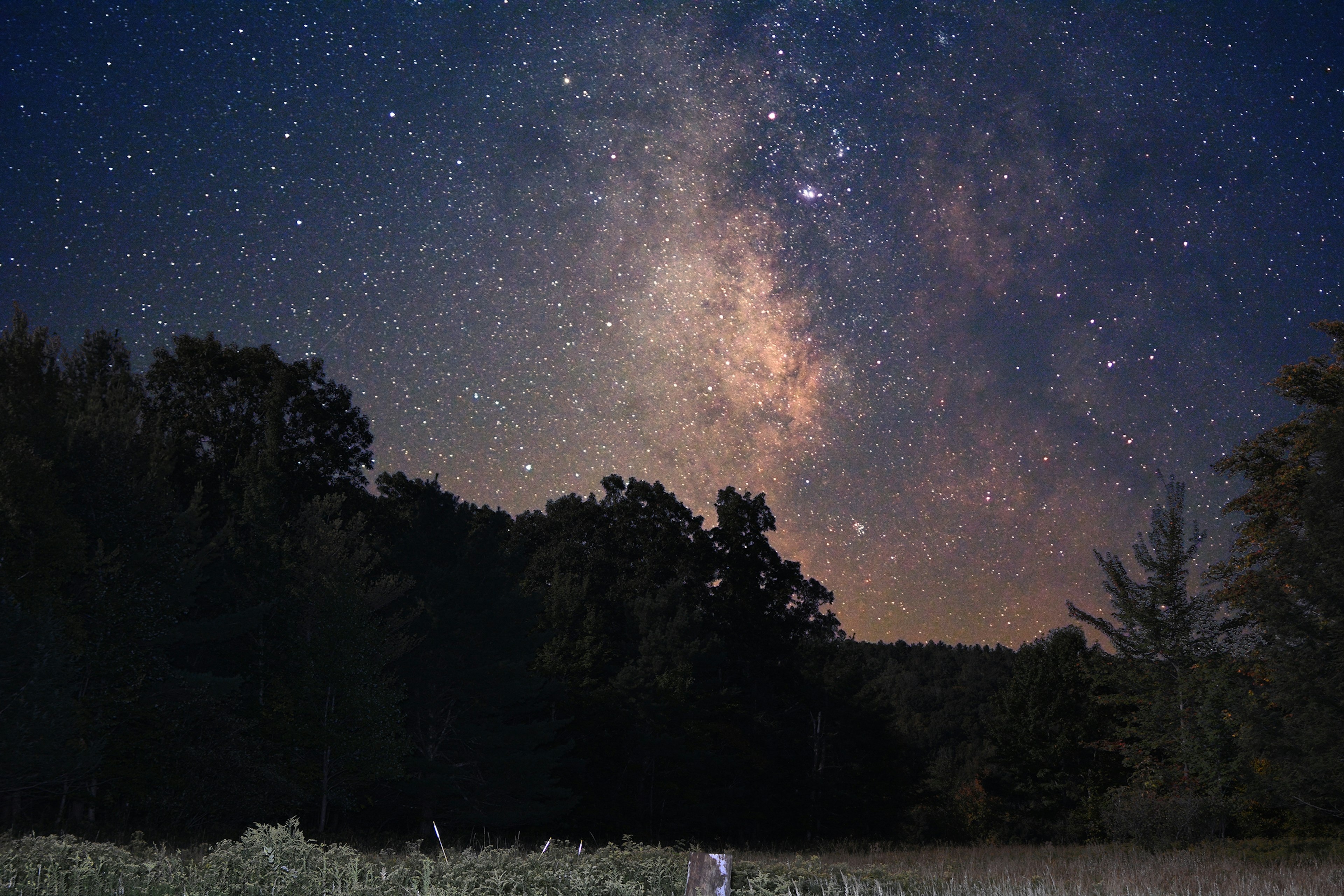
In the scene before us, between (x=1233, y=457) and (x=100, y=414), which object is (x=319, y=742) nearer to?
(x=100, y=414)

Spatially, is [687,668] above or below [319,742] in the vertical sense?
above

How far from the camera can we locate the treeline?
1049 inches

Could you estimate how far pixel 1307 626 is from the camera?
27.3m

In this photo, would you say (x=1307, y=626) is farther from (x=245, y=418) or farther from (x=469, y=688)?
(x=245, y=418)

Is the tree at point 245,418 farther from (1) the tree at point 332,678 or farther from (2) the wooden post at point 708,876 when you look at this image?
(2) the wooden post at point 708,876

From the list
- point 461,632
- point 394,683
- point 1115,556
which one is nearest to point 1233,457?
point 1115,556

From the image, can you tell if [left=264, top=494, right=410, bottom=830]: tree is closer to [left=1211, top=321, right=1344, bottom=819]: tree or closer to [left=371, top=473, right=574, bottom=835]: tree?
[left=371, top=473, right=574, bottom=835]: tree

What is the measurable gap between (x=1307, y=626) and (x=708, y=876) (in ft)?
93.2

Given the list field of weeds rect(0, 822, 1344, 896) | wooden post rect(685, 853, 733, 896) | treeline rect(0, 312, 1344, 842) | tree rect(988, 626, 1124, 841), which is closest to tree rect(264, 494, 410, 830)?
treeline rect(0, 312, 1344, 842)

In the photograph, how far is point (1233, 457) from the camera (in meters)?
34.6

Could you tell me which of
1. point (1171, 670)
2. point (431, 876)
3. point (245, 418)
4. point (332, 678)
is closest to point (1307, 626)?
point (1171, 670)

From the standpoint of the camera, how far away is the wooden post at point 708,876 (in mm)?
6688

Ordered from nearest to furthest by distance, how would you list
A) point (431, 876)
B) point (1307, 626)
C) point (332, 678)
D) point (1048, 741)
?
point (431, 876) → point (1307, 626) → point (332, 678) → point (1048, 741)

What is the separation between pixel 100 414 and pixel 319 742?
532 inches
